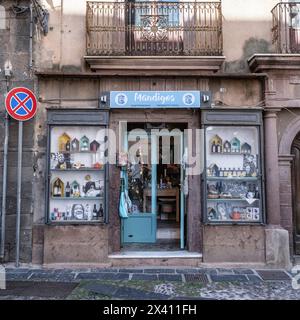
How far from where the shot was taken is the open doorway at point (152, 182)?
8.40m

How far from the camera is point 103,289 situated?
6.01 meters

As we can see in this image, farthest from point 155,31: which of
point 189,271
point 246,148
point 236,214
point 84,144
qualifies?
point 189,271

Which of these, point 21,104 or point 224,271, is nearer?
point 224,271

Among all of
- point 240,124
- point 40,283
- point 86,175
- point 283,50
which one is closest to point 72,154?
point 86,175

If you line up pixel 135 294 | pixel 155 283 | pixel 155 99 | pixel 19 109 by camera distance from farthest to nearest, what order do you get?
pixel 155 99
pixel 19 109
pixel 155 283
pixel 135 294

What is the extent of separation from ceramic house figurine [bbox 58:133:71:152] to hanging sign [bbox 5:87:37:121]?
75cm

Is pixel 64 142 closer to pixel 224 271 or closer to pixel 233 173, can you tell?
pixel 233 173

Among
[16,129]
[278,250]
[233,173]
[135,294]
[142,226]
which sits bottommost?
[135,294]

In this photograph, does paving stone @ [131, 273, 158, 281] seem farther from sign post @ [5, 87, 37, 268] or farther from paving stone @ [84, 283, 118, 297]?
sign post @ [5, 87, 37, 268]

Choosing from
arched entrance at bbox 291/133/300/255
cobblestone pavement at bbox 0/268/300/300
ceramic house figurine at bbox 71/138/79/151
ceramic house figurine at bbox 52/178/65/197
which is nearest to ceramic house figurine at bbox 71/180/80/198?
ceramic house figurine at bbox 52/178/65/197

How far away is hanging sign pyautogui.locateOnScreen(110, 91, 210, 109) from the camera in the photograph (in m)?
7.65

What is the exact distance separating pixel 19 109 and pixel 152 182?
319 cm

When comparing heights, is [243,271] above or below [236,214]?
below

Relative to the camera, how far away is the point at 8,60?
308 inches
